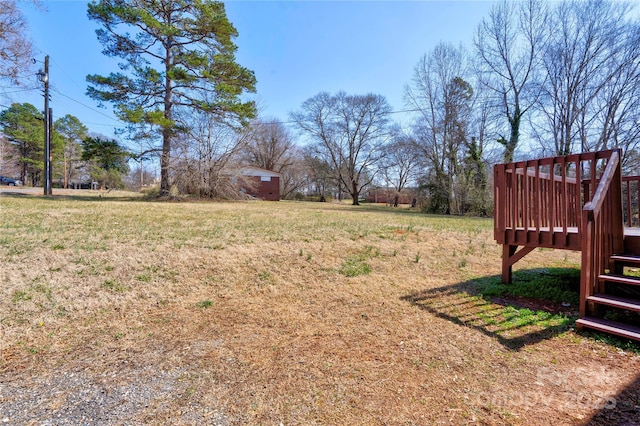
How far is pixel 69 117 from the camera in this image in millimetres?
33250

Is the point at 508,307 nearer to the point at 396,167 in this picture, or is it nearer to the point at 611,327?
the point at 611,327

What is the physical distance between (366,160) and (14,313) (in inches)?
1189

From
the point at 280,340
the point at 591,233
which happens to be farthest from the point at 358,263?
the point at 591,233

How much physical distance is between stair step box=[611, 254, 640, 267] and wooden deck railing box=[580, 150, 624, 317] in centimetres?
7

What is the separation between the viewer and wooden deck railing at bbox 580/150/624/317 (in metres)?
2.95

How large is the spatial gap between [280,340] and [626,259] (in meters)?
3.72

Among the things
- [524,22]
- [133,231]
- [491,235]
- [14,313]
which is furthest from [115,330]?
[524,22]

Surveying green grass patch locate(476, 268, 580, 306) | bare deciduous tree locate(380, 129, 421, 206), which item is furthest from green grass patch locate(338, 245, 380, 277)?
bare deciduous tree locate(380, 129, 421, 206)

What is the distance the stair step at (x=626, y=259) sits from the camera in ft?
10.3

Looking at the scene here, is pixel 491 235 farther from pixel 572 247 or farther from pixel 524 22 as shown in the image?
pixel 524 22

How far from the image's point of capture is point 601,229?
10.7 feet

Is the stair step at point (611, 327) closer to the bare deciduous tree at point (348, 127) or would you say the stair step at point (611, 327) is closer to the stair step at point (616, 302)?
the stair step at point (616, 302)

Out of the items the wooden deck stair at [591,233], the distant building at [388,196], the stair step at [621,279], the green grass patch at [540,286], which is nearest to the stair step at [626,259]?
the wooden deck stair at [591,233]

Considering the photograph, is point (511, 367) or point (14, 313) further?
point (14, 313)
